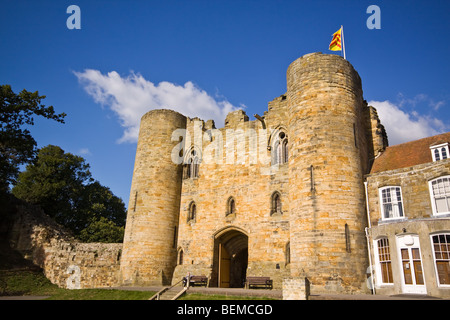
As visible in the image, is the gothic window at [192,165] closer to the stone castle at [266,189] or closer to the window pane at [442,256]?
the stone castle at [266,189]

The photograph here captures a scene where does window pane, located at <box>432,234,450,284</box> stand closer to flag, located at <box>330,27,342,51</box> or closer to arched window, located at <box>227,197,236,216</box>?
arched window, located at <box>227,197,236,216</box>

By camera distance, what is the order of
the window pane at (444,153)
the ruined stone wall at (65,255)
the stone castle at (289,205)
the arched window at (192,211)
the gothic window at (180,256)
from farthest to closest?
the ruined stone wall at (65,255), the arched window at (192,211), the gothic window at (180,256), the window pane at (444,153), the stone castle at (289,205)

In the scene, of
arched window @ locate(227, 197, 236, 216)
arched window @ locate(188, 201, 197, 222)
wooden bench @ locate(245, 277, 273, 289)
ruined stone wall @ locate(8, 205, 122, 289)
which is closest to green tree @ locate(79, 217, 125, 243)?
ruined stone wall @ locate(8, 205, 122, 289)

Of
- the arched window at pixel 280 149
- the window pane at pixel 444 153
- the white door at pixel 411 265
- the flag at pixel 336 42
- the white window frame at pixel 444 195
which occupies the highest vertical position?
the flag at pixel 336 42

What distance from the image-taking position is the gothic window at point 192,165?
22.3 metres

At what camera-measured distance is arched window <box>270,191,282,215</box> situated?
18.1 m

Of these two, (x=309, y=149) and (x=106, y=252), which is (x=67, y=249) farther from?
(x=309, y=149)

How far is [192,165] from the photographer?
73.9 feet

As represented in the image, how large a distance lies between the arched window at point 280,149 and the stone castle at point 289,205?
6cm

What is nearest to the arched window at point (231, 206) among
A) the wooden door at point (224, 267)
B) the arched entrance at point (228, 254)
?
the arched entrance at point (228, 254)

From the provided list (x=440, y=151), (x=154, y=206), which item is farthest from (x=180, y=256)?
(x=440, y=151)

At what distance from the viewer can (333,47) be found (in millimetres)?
18078

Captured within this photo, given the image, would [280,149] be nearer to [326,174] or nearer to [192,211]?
[326,174]

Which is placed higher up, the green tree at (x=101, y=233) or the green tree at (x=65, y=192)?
the green tree at (x=65, y=192)
